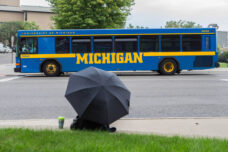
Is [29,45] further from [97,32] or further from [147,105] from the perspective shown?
[147,105]

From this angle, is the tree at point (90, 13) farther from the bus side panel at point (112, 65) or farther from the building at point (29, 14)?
the building at point (29, 14)

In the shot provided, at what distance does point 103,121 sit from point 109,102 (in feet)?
1.05

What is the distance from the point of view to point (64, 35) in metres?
17.4

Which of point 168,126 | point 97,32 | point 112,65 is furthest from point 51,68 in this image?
point 168,126

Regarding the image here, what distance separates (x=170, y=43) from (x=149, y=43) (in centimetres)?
124

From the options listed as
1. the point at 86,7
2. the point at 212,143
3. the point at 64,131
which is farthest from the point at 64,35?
the point at 212,143

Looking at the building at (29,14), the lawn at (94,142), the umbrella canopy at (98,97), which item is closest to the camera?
the lawn at (94,142)

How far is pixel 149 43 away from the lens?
1753 centimetres

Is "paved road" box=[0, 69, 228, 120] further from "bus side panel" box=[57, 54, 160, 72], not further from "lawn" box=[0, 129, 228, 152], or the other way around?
"bus side panel" box=[57, 54, 160, 72]

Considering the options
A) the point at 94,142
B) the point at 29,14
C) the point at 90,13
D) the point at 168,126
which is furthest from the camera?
the point at 29,14

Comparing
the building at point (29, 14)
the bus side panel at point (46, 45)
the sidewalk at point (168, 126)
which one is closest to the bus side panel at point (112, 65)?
the bus side panel at point (46, 45)

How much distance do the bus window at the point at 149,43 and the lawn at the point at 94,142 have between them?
13.2 m

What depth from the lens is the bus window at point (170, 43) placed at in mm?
17500

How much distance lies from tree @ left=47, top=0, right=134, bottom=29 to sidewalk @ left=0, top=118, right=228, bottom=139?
19473 mm
